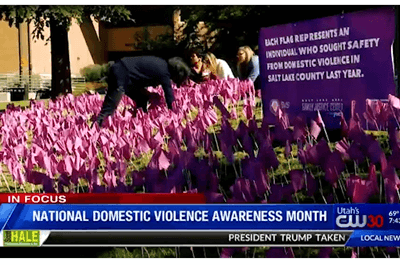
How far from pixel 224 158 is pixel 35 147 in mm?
1060

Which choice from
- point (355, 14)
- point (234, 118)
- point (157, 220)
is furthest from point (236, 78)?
point (157, 220)

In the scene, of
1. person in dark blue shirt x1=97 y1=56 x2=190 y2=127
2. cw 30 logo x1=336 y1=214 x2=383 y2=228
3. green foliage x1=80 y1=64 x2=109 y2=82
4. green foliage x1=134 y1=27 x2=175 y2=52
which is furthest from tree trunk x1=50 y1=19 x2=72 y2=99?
cw 30 logo x1=336 y1=214 x2=383 y2=228

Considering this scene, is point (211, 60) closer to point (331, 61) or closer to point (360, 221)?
point (331, 61)

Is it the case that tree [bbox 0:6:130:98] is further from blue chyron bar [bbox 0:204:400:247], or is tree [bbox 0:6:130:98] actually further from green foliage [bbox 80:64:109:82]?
blue chyron bar [bbox 0:204:400:247]

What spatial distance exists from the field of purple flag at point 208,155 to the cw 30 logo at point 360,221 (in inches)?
4.1

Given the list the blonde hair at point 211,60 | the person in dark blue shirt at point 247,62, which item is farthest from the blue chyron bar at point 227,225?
the person in dark blue shirt at point 247,62

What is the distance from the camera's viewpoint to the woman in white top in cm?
460

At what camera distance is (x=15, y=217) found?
3855 mm

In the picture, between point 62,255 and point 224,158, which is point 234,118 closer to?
point 224,158

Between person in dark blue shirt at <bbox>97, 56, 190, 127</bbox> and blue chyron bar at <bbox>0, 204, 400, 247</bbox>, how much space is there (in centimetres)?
91

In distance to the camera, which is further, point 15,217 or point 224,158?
point 224,158

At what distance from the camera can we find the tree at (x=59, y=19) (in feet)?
12.9
